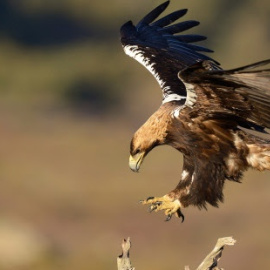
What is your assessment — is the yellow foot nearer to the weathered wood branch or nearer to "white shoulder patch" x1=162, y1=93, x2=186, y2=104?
"white shoulder patch" x1=162, y1=93, x2=186, y2=104

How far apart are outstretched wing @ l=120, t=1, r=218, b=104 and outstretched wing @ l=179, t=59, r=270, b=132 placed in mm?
1319

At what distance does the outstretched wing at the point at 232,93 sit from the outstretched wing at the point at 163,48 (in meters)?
1.32

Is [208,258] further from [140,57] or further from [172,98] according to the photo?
[140,57]

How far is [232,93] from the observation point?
42.0 feet

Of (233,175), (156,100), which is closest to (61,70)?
(156,100)

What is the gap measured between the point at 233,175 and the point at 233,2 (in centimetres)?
4697

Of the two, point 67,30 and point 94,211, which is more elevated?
point 67,30

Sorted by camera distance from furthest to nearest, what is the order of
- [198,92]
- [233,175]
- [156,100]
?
[156,100], [233,175], [198,92]

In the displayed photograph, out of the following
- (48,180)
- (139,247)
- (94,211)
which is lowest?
(139,247)

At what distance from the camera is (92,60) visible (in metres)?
55.6

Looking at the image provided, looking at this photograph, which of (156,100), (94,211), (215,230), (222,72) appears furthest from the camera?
(156,100)

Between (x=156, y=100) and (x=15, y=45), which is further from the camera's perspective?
(x=15, y=45)

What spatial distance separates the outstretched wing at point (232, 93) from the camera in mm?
12219

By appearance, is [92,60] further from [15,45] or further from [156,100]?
[156,100]
